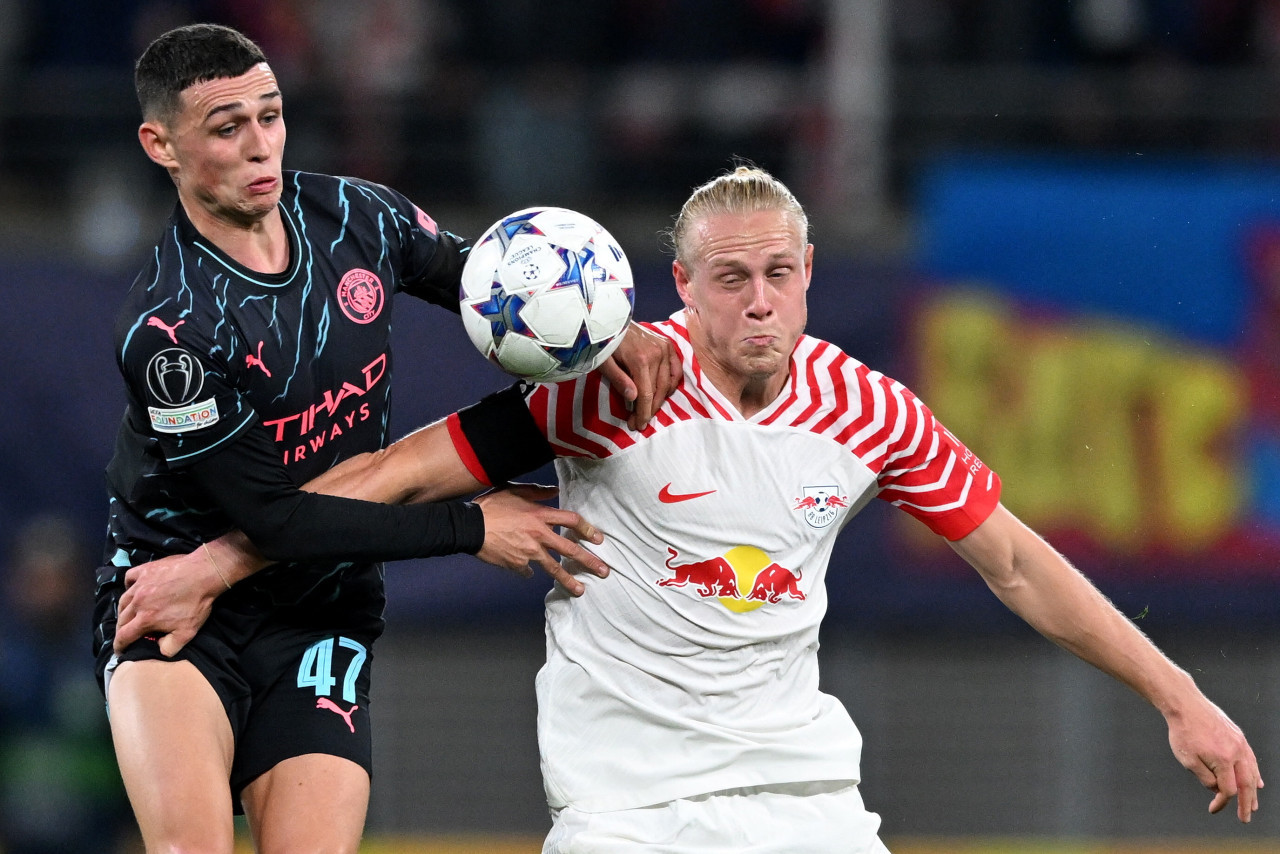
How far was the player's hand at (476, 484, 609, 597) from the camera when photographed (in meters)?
4.29

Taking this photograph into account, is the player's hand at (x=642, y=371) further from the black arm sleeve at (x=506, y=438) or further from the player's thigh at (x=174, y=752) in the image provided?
the player's thigh at (x=174, y=752)

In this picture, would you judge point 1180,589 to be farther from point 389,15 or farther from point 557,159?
point 389,15

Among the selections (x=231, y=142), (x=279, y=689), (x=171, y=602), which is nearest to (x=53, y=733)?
(x=279, y=689)

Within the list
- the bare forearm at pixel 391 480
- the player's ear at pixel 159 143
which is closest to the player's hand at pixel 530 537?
the bare forearm at pixel 391 480

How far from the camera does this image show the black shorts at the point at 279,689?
4.32 metres

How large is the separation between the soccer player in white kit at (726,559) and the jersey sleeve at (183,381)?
13.6 inches

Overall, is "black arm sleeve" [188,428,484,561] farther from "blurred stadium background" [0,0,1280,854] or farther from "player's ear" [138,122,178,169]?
"blurred stadium background" [0,0,1280,854]

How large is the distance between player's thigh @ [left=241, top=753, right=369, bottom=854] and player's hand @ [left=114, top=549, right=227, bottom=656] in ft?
1.32

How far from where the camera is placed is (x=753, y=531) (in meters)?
4.37

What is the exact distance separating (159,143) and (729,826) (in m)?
2.12

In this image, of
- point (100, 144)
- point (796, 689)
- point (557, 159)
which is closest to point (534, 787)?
point (557, 159)

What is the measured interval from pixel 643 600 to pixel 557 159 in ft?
19.1

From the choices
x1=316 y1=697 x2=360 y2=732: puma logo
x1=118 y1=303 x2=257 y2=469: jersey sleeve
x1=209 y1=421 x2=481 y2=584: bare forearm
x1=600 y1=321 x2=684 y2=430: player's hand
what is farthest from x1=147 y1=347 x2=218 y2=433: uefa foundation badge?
x1=600 y1=321 x2=684 y2=430: player's hand

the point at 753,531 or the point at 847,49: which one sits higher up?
the point at 847,49
